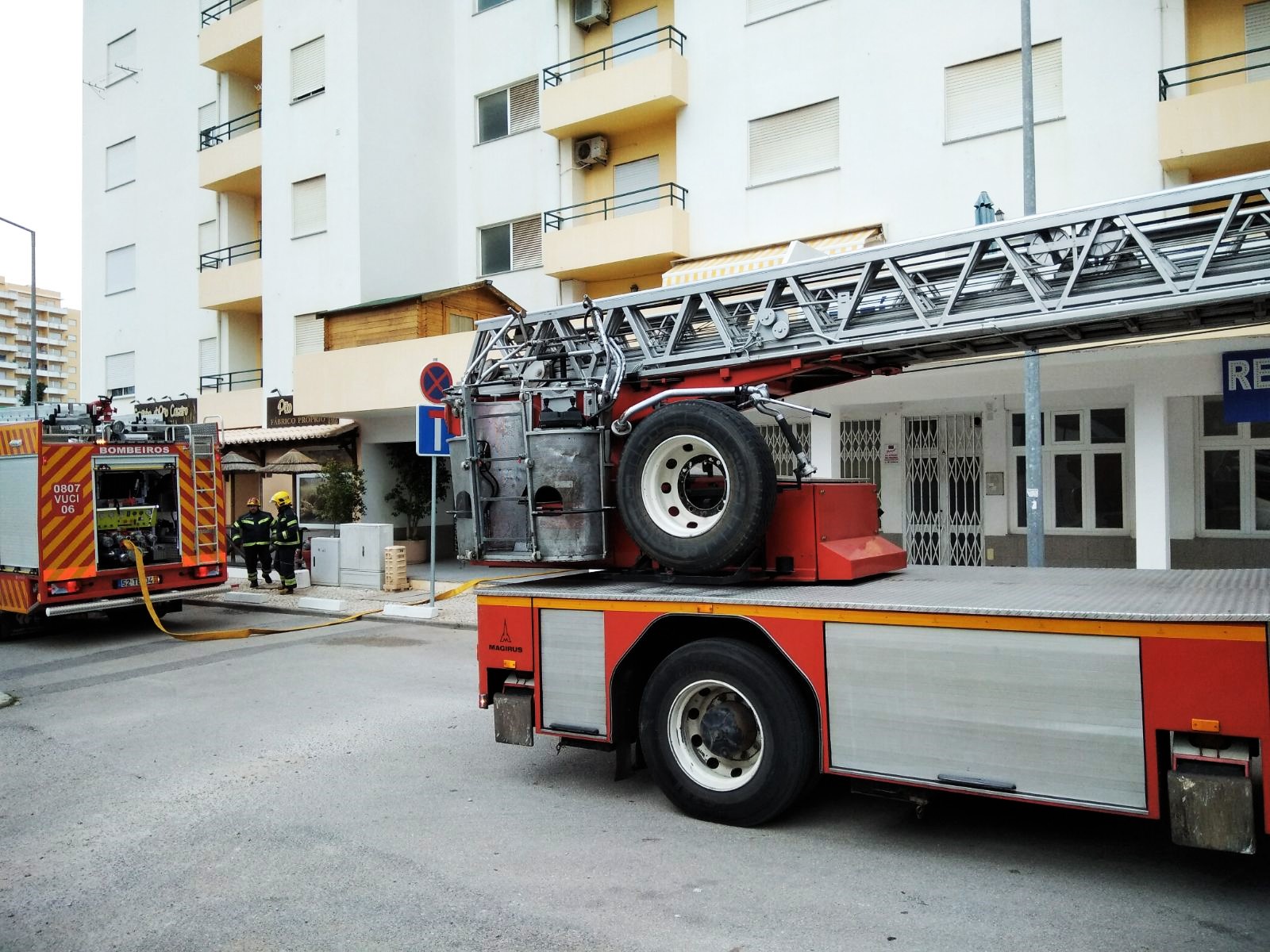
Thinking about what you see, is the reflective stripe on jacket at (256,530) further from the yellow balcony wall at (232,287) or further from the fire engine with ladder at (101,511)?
the yellow balcony wall at (232,287)

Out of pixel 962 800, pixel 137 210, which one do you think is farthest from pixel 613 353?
pixel 137 210

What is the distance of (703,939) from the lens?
3959 millimetres

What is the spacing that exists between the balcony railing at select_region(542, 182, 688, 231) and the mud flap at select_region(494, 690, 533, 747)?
1344cm

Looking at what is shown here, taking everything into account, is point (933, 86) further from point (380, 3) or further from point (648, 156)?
point (380, 3)

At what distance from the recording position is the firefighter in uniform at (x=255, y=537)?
16.5 m

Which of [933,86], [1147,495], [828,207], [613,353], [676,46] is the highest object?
[676,46]

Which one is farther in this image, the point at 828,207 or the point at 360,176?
the point at 360,176

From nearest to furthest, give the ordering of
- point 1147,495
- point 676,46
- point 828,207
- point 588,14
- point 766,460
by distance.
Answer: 1. point 766,460
2. point 1147,495
3. point 828,207
4. point 676,46
5. point 588,14

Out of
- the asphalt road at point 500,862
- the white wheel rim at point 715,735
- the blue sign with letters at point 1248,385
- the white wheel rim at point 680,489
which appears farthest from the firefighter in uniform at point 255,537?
the blue sign with letters at point 1248,385

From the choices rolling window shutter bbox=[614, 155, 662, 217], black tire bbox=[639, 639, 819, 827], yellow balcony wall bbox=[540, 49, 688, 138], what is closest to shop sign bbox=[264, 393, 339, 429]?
rolling window shutter bbox=[614, 155, 662, 217]

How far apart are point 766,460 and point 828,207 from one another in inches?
473

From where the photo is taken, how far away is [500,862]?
4824 mm

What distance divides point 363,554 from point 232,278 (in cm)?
1252

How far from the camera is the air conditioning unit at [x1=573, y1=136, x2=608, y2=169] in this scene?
64.3 feet
